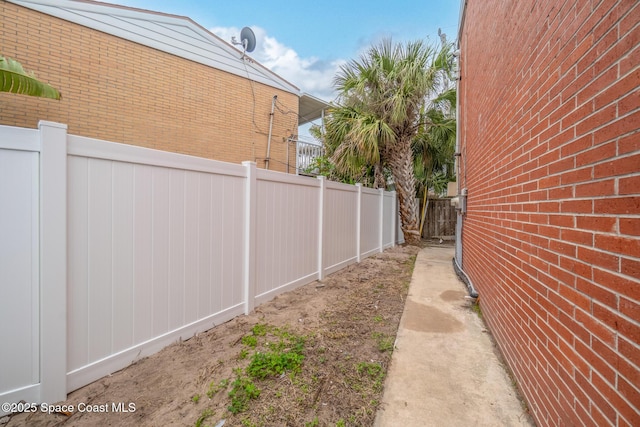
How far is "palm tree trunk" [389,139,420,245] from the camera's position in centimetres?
816

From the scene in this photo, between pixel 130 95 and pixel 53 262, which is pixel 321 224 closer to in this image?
pixel 53 262

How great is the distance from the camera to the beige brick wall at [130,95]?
457 centimetres

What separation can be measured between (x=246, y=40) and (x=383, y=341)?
8038 mm

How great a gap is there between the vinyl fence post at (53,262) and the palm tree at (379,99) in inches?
225

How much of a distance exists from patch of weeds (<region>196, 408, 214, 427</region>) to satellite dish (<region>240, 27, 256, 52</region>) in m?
8.19

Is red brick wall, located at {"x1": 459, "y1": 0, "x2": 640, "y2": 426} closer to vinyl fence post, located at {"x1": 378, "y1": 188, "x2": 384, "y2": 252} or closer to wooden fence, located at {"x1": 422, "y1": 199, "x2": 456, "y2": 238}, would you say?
vinyl fence post, located at {"x1": 378, "y1": 188, "x2": 384, "y2": 252}

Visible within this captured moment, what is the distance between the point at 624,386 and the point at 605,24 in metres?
1.36

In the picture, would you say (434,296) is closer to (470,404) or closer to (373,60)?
(470,404)

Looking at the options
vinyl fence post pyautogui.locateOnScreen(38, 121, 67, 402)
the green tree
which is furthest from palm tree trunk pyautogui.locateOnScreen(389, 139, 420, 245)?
vinyl fence post pyautogui.locateOnScreen(38, 121, 67, 402)

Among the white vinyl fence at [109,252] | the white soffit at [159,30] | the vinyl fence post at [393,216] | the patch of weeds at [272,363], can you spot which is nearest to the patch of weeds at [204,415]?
the patch of weeds at [272,363]

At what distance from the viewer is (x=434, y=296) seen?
407 cm

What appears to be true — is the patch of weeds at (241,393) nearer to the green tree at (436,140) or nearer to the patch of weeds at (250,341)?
the patch of weeds at (250,341)

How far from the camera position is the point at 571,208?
1347 millimetres

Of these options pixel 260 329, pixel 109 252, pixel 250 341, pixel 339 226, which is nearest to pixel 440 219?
pixel 339 226
